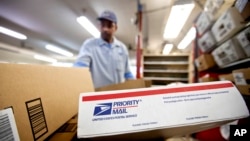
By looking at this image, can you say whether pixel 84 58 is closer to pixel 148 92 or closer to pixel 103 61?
pixel 103 61

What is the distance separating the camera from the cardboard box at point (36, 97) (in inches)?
17.2

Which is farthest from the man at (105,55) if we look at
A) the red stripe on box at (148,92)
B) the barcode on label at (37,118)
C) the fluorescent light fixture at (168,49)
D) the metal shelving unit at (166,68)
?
the fluorescent light fixture at (168,49)

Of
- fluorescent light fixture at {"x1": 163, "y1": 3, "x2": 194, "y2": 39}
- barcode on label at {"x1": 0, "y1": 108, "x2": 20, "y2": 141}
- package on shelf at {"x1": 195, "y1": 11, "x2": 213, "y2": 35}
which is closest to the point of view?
barcode on label at {"x1": 0, "y1": 108, "x2": 20, "y2": 141}

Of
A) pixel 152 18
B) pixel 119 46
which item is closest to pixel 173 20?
pixel 119 46

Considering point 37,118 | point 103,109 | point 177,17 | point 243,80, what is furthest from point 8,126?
point 177,17

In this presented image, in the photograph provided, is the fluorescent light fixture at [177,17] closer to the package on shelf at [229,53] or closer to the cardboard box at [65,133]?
the package on shelf at [229,53]

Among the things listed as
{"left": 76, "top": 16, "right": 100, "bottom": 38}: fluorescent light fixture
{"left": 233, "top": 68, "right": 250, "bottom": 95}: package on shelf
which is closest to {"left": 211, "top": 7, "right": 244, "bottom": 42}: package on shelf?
{"left": 233, "top": 68, "right": 250, "bottom": 95}: package on shelf

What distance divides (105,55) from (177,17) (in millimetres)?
1422

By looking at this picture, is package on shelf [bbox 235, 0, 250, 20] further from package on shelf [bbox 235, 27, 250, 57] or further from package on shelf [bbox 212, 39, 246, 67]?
package on shelf [bbox 212, 39, 246, 67]

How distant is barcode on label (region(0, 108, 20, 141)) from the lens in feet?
1.18

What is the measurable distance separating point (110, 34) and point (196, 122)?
4.88ft

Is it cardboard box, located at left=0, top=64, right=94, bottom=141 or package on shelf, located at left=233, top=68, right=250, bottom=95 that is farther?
package on shelf, located at left=233, top=68, right=250, bottom=95

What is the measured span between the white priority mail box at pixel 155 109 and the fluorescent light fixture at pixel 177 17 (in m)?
1.83

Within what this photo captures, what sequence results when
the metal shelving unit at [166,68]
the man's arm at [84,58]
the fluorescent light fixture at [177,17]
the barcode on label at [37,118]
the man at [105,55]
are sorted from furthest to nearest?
the metal shelving unit at [166,68]
the fluorescent light fixture at [177,17]
the man at [105,55]
the man's arm at [84,58]
the barcode on label at [37,118]
